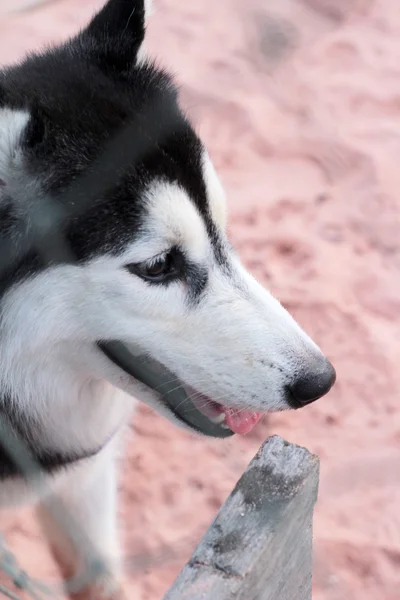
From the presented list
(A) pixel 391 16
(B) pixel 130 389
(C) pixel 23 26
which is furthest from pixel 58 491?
(A) pixel 391 16

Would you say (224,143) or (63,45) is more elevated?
(63,45)

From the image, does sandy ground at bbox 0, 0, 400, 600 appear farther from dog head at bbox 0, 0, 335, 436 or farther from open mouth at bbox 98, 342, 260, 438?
dog head at bbox 0, 0, 335, 436

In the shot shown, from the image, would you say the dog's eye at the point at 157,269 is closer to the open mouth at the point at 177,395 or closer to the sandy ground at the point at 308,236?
the open mouth at the point at 177,395

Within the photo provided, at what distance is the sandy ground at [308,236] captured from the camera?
2.15 m

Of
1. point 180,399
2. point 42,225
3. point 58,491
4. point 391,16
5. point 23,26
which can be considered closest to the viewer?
point 42,225

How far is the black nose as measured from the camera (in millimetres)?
1414

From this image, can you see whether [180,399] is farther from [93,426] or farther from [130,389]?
[93,426]

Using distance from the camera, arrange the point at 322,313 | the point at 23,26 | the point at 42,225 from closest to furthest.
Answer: the point at 42,225 < the point at 322,313 < the point at 23,26

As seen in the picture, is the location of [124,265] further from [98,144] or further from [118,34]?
[118,34]

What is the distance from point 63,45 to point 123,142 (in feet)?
1.26

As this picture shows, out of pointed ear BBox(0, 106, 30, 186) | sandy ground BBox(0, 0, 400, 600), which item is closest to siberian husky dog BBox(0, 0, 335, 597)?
pointed ear BBox(0, 106, 30, 186)

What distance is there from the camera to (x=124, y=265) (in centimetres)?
136

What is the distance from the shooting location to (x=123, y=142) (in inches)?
55.5

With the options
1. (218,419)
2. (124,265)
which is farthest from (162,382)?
(124,265)
